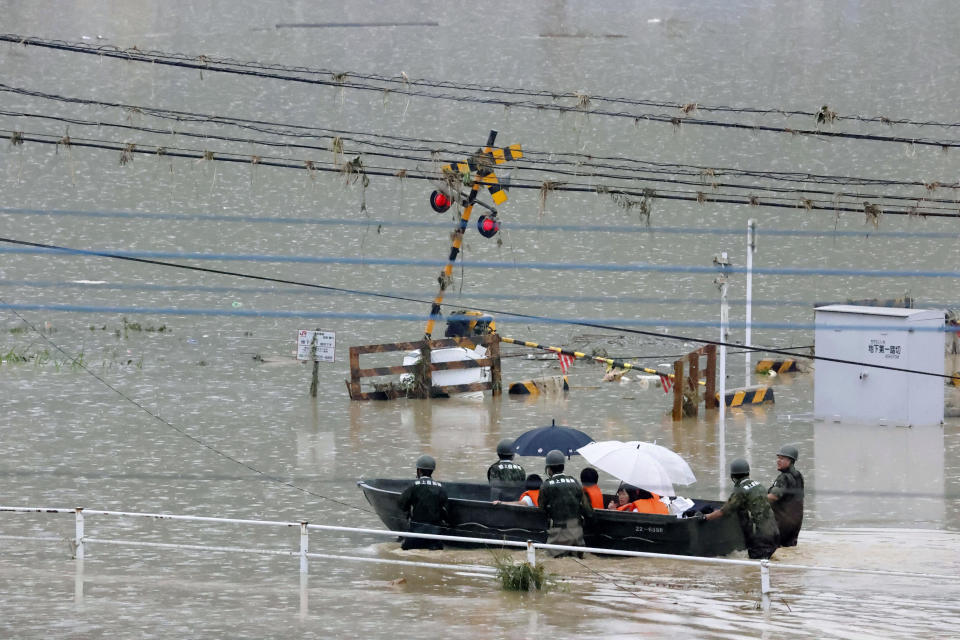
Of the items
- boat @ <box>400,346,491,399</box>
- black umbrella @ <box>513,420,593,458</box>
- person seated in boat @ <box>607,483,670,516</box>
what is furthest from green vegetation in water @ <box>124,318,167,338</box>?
person seated in boat @ <box>607,483,670,516</box>

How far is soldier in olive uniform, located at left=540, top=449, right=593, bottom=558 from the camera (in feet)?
51.7

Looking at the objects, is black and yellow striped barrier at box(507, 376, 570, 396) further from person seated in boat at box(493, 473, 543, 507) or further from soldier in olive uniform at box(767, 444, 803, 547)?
soldier in olive uniform at box(767, 444, 803, 547)

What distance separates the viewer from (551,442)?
18.4 meters

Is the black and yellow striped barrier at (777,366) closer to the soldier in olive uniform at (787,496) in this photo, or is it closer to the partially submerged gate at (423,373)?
the partially submerged gate at (423,373)

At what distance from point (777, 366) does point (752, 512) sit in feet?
60.5

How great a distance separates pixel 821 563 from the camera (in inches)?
618

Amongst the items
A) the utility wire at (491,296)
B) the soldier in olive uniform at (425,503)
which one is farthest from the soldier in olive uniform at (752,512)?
the soldier in olive uniform at (425,503)

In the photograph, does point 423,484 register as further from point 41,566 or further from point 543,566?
point 41,566

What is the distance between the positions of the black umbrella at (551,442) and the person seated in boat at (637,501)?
1.21m

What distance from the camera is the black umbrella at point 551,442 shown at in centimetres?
1830

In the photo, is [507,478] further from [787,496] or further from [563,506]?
[787,496]

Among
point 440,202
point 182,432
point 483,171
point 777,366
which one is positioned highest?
point 483,171

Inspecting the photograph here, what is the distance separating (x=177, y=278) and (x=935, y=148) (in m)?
26.6

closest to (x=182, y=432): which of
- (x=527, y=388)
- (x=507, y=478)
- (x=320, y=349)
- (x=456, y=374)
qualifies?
(x=320, y=349)
